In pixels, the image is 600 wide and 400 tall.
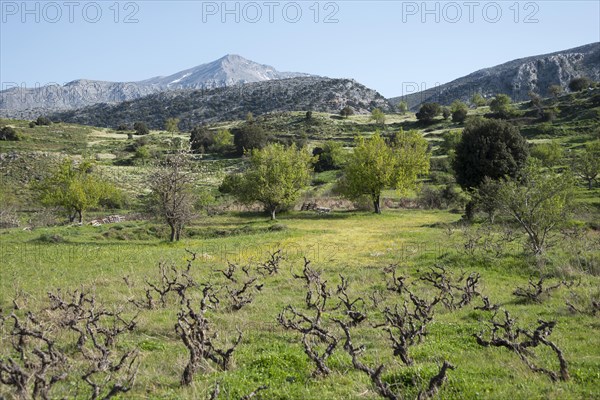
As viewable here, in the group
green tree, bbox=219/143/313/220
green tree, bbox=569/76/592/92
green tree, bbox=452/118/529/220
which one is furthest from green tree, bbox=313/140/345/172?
green tree, bbox=569/76/592/92

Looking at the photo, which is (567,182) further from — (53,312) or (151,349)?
(53,312)

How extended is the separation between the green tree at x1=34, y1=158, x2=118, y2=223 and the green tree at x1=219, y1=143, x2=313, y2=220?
1517 centimetres

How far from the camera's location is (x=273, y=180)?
4594 cm

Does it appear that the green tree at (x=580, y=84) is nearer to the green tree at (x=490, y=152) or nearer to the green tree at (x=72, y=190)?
the green tree at (x=490, y=152)

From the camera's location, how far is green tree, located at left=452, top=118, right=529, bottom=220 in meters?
35.8

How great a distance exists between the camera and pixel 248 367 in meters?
8.94

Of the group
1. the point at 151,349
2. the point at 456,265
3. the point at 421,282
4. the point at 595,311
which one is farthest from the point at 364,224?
the point at 151,349

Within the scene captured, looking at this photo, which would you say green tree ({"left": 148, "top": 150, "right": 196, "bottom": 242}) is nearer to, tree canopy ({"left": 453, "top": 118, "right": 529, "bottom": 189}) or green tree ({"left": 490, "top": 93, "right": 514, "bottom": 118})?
tree canopy ({"left": 453, "top": 118, "right": 529, "bottom": 189})

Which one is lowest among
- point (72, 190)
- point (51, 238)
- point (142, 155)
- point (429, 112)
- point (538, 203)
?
point (51, 238)

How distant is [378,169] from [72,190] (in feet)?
103

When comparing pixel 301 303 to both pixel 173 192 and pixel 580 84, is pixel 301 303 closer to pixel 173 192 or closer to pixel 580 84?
pixel 173 192

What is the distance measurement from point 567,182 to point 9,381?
78.7 ft

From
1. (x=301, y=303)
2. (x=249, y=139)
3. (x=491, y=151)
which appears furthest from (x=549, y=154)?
(x=301, y=303)

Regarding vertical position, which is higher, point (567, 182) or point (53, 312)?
point (567, 182)
